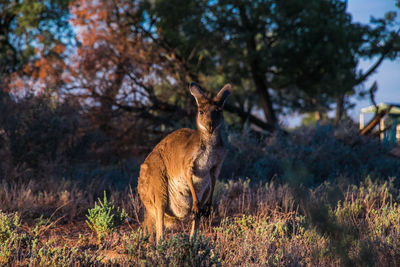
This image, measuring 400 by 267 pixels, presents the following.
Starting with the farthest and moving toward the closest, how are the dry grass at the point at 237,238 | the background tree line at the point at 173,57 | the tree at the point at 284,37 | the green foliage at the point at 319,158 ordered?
the tree at the point at 284,37 → the background tree line at the point at 173,57 → the green foliage at the point at 319,158 → the dry grass at the point at 237,238

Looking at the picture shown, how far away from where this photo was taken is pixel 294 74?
53.8 feet

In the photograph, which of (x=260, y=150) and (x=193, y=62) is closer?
(x=260, y=150)

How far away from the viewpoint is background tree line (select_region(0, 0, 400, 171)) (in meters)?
11.6

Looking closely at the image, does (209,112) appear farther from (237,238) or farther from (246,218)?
(246,218)

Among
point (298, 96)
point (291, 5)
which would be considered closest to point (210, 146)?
point (291, 5)

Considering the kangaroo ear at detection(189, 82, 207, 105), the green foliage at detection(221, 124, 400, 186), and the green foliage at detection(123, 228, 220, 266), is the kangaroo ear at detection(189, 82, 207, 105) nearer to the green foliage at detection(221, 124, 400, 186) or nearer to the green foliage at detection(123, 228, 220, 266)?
the green foliage at detection(123, 228, 220, 266)

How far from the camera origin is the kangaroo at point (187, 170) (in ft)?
12.2

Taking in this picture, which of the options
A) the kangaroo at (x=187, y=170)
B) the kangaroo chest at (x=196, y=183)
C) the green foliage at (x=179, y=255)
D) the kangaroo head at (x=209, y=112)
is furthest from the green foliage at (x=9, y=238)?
the kangaroo head at (x=209, y=112)

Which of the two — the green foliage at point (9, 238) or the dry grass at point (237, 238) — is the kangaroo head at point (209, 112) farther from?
the green foliage at point (9, 238)

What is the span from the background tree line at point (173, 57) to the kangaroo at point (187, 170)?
16.8 ft

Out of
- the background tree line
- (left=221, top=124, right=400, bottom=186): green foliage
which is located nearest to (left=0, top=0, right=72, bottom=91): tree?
the background tree line

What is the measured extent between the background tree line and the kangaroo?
5115mm

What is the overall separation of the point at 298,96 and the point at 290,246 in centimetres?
2318

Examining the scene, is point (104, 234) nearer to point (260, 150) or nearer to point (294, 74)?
point (260, 150)
